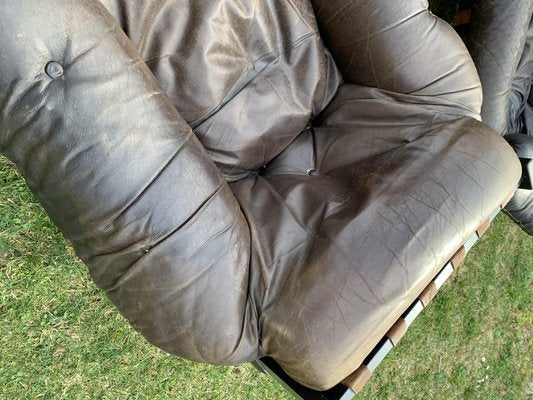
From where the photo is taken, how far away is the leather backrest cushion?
1240mm

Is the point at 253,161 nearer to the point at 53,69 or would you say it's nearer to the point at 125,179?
the point at 125,179

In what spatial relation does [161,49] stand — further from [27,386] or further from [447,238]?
[27,386]

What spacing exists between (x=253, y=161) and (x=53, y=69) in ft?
2.25

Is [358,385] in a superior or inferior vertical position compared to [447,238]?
inferior

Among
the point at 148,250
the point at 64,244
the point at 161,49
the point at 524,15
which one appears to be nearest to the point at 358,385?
the point at 148,250

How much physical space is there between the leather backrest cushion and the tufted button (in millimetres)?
299

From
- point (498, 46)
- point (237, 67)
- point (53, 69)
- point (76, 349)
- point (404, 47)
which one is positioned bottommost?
point (76, 349)

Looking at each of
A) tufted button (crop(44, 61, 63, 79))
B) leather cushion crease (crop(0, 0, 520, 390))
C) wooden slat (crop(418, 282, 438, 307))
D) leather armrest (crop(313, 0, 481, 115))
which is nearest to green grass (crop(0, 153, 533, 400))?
leather cushion crease (crop(0, 0, 520, 390))

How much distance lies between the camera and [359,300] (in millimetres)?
1069

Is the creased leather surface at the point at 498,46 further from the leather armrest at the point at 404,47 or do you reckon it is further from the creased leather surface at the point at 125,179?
the creased leather surface at the point at 125,179

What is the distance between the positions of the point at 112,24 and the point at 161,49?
0.26 meters

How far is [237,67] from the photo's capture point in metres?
1.39

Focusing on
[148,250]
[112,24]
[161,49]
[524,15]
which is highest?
[112,24]

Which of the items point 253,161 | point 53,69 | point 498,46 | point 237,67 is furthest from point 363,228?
point 498,46
